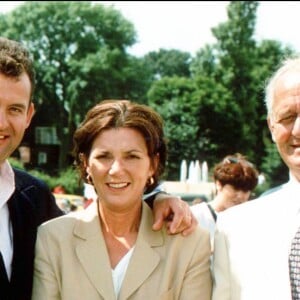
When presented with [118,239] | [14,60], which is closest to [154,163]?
[118,239]

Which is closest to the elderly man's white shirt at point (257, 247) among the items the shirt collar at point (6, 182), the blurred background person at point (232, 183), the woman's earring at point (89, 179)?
the woman's earring at point (89, 179)

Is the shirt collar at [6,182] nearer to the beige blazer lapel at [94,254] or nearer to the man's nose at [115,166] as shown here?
the beige blazer lapel at [94,254]

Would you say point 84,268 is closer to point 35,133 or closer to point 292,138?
point 292,138

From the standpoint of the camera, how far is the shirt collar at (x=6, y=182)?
343 centimetres

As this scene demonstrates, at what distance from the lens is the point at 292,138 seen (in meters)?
3.11

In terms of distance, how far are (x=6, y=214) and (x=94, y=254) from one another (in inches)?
22.2

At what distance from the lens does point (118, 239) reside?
3.57 m

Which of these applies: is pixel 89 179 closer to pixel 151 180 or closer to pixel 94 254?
pixel 151 180

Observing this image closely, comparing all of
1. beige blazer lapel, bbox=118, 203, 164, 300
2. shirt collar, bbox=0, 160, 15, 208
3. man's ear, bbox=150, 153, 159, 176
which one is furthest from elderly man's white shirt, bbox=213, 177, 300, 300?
shirt collar, bbox=0, 160, 15, 208

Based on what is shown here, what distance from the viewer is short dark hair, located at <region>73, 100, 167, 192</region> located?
11.6 feet

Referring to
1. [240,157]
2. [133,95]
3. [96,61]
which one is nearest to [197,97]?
[133,95]

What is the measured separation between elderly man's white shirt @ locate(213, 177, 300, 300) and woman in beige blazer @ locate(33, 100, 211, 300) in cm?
22

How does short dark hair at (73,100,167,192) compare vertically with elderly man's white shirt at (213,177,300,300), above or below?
above

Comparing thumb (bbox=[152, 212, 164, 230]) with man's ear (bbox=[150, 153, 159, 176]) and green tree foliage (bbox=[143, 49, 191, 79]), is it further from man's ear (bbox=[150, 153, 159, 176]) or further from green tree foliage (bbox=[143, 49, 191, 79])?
green tree foliage (bbox=[143, 49, 191, 79])
